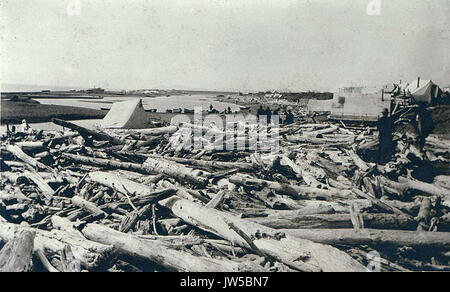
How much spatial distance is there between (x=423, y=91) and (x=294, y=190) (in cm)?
279

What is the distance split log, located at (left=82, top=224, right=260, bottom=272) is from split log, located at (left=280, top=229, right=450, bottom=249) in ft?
3.42

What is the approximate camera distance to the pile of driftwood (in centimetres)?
401

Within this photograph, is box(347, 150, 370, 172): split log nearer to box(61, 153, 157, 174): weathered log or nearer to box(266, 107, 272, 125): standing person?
box(266, 107, 272, 125): standing person

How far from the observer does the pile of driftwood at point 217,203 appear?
401 centimetres

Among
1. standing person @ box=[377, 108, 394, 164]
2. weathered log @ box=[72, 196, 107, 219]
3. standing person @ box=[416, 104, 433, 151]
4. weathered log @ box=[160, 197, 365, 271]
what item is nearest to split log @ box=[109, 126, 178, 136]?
weathered log @ box=[72, 196, 107, 219]

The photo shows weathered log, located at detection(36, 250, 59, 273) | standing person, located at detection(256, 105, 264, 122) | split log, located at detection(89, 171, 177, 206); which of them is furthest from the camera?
standing person, located at detection(256, 105, 264, 122)

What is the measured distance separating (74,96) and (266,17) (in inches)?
148

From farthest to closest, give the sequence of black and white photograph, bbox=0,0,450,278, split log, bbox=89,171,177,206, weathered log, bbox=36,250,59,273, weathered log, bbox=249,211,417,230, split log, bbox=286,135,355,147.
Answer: split log, bbox=286,135,355,147
split log, bbox=89,171,177,206
weathered log, bbox=249,211,417,230
black and white photograph, bbox=0,0,450,278
weathered log, bbox=36,250,59,273

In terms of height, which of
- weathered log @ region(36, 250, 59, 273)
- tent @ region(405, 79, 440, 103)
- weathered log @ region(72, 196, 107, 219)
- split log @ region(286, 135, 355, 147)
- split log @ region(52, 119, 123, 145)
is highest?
tent @ region(405, 79, 440, 103)

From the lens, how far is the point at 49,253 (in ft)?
13.6

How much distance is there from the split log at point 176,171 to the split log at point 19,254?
192 cm

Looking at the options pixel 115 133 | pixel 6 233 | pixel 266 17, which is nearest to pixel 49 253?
pixel 6 233

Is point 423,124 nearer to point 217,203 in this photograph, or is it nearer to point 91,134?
point 217,203

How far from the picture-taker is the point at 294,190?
15.5ft
